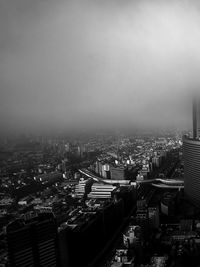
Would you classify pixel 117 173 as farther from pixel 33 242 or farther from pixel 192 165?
pixel 33 242

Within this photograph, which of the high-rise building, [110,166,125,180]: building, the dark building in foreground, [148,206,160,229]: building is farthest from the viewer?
[110,166,125,180]: building

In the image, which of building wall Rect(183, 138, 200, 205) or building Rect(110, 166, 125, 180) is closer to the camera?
building wall Rect(183, 138, 200, 205)

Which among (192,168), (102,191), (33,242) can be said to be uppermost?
(192,168)

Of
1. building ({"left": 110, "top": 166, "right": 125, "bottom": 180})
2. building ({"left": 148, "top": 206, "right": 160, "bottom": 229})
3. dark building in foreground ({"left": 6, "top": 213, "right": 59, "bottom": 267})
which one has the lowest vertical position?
building ({"left": 148, "top": 206, "right": 160, "bottom": 229})

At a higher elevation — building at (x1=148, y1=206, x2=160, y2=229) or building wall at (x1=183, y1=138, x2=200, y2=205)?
building wall at (x1=183, y1=138, x2=200, y2=205)

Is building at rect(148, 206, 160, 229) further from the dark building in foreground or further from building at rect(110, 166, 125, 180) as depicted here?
building at rect(110, 166, 125, 180)

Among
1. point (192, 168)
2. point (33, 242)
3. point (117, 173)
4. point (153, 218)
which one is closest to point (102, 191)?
point (117, 173)

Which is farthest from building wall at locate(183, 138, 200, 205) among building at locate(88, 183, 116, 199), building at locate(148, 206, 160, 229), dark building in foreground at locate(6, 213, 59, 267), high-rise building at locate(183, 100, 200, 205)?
dark building in foreground at locate(6, 213, 59, 267)

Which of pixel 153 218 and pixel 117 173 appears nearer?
pixel 153 218
